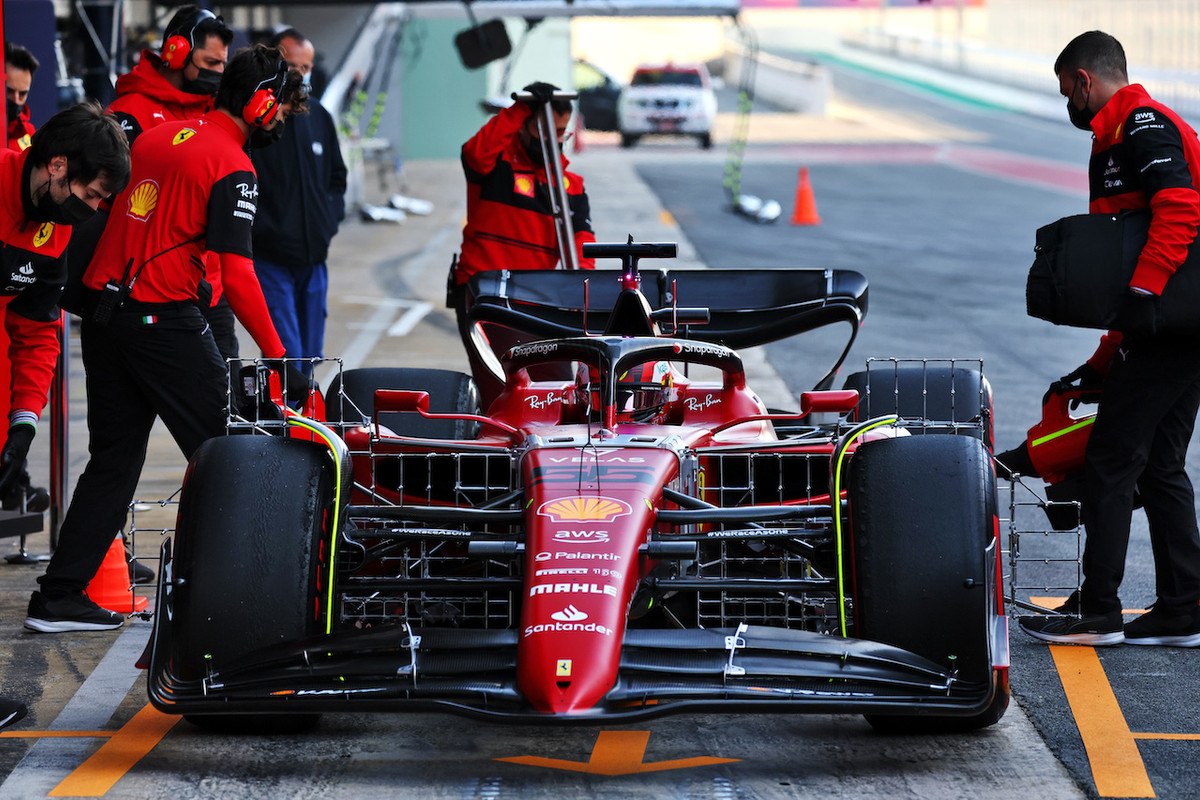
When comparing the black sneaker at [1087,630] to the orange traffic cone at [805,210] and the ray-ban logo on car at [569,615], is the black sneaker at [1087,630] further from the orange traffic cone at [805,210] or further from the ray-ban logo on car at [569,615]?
the orange traffic cone at [805,210]

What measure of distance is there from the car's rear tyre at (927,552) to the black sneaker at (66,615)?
284cm

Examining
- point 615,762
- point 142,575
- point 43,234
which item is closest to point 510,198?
point 142,575

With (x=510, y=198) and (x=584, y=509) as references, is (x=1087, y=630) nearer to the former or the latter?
(x=584, y=509)

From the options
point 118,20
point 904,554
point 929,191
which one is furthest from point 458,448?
point 929,191

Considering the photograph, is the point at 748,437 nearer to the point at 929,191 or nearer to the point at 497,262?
the point at 497,262

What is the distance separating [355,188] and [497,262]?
14972 mm

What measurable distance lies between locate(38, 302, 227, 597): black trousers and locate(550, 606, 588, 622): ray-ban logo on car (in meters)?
2.03

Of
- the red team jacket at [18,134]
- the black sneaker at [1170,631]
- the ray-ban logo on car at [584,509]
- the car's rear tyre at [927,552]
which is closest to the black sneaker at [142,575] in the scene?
the red team jacket at [18,134]

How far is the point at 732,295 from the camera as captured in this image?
675cm

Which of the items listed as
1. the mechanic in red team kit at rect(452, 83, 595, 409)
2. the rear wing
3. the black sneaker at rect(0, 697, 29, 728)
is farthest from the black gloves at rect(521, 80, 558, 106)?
the black sneaker at rect(0, 697, 29, 728)

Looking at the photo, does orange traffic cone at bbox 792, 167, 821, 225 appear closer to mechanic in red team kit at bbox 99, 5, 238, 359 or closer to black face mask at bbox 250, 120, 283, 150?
mechanic in red team kit at bbox 99, 5, 238, 359

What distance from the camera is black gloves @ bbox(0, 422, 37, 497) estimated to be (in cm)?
523

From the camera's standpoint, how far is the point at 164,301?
5492 millimetres

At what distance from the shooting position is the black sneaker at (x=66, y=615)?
5.63 metres
